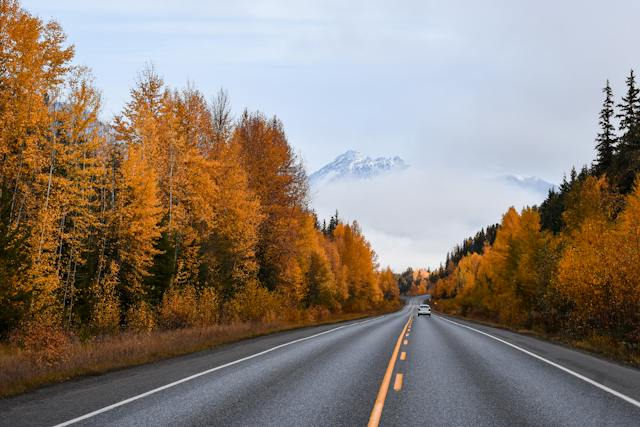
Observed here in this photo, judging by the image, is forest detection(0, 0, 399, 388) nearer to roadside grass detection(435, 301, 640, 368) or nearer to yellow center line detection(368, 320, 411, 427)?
yellow center line detection(368, 320, 411, 427)

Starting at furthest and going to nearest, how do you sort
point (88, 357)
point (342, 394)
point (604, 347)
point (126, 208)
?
point (126, 208) < point (604, 347) < point (88, 357) < point (342, 394)

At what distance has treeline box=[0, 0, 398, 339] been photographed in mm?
15875

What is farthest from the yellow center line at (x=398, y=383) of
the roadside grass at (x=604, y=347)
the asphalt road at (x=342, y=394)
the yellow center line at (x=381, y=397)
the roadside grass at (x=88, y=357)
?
the roadside grass at (x=604, y=347)

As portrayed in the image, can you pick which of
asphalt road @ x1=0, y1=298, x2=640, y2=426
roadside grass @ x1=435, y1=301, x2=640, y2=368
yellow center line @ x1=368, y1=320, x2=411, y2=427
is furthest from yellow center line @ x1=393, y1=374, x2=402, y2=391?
roadside grass @ x1=435, y1=301, x2=640, y2=368

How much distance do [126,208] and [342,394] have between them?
15420mm

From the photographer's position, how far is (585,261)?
2138 centimetres

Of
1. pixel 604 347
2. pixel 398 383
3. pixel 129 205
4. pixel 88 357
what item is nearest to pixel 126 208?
pixel 129 205

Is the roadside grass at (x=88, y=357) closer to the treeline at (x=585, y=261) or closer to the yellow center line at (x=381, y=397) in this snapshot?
the yellow center line at (x=381, y=397)

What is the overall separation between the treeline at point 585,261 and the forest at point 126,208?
17017mm

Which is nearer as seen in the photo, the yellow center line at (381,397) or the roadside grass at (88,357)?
the yellow center line at (381,397)

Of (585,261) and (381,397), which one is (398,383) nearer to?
(381,397)

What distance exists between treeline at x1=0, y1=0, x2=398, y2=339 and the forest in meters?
0.07

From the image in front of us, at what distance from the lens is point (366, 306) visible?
8200cm

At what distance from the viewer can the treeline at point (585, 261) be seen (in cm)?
1906
